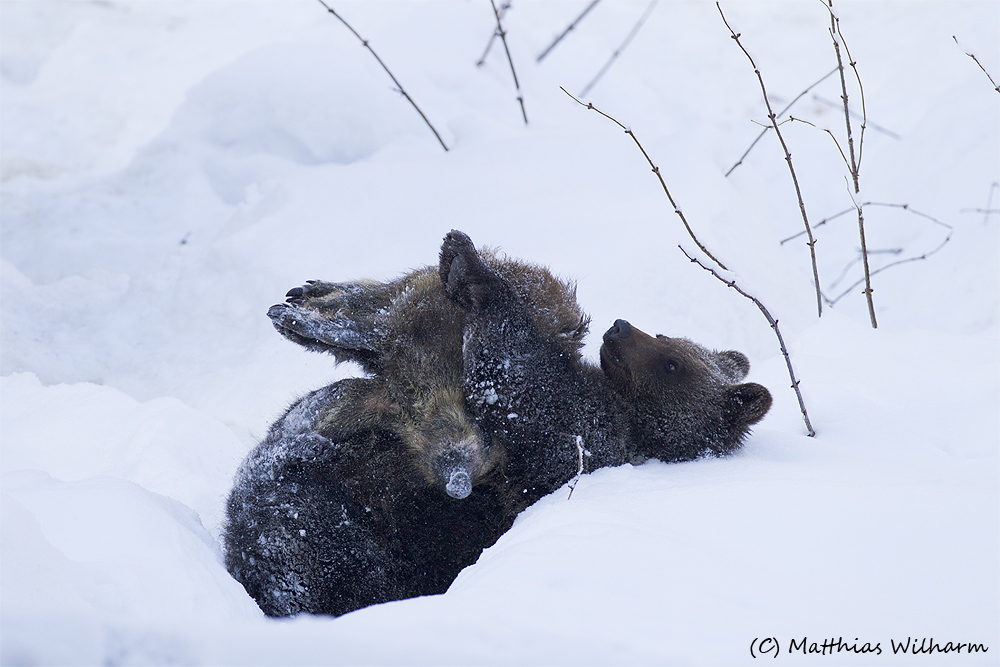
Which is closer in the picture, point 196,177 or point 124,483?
point 124,483

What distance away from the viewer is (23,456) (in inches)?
129

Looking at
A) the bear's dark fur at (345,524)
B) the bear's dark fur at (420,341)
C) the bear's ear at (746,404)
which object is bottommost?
the bear's dark fur at (345,524)

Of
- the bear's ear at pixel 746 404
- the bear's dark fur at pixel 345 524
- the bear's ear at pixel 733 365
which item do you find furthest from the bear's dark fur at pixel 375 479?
the bear's ear at pixel 733 365

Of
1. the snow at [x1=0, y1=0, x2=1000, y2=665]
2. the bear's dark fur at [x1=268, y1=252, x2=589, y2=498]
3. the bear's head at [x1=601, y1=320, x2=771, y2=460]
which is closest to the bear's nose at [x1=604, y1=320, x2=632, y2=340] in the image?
the bear's head at [x1=601, y1=320, x2=771, y2=460]

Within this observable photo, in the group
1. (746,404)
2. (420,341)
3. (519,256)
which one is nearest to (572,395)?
(420,341)

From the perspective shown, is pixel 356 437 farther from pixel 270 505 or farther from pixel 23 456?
pixel 23 456

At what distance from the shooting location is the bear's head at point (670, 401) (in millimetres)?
2854

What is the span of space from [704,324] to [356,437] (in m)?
2.18

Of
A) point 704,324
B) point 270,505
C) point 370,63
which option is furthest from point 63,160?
point 704,324

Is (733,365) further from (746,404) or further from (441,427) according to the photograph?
(441,427)

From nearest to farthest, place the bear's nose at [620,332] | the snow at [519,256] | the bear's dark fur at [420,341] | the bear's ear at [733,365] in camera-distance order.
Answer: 1. the snow at [519,256]
2. the bear's dark fur at [420,341]
3. the bear's nose at [620,332]
4. the bear's ear at [733,365]

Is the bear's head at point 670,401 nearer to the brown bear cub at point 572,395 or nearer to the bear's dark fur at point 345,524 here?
the brown bear cub at point 572,395

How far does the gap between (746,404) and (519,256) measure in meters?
1.61

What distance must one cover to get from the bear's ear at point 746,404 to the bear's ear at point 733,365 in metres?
0.37
